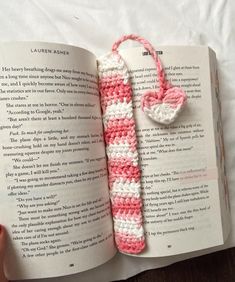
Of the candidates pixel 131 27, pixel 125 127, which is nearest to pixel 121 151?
pixel 125 127

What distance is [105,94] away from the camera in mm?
428

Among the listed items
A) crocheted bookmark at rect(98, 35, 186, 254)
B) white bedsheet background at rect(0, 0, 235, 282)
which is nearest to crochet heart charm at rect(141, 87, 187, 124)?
crocheted bookmark at rect(98, 35, 186, 254)

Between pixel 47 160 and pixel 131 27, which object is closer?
pixel 47 160

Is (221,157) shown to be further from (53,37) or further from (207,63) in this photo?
(53,37)

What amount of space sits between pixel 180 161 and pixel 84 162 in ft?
0.39

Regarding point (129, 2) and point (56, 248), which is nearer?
point (56, 248)

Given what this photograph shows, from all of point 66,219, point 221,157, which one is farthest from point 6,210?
point 221,157

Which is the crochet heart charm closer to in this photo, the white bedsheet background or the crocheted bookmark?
the crocheted bookmark

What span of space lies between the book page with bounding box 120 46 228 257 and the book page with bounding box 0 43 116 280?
63 mm

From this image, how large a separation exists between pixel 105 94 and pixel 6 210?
177 mm

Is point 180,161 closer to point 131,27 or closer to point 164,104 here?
point 164,104

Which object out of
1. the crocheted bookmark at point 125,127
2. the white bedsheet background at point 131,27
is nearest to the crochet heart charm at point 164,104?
the crocheted bookmark at point 125,127

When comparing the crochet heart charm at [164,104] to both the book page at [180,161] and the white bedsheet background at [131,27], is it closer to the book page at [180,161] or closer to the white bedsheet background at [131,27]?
the book page at [180,161]

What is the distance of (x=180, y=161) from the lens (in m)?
0.43
